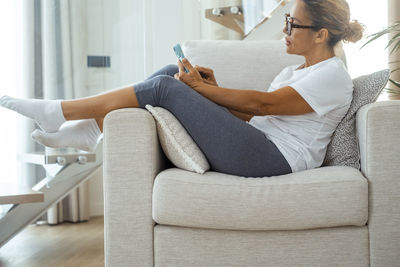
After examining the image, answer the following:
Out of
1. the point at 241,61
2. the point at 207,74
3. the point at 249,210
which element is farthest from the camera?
the point at 241,61

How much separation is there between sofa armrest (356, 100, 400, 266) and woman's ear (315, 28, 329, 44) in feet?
1.32

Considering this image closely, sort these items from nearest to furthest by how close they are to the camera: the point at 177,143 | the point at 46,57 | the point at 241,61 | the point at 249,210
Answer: the point at 249,210 → the point at 177,143 → the point at 241,61 → the point at 46,57

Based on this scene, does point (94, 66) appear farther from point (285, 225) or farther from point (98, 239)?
point (285, 225)

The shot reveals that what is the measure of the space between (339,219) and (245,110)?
50 cm

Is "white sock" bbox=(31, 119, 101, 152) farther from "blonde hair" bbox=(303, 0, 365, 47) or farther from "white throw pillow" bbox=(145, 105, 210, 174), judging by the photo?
"blonde hair" bbox=(303, 0, 365, 47)

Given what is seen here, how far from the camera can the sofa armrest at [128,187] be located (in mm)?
1424

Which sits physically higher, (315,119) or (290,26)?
(290,26)

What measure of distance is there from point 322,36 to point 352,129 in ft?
1.27

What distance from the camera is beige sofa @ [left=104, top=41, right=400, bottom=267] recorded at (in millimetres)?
1367

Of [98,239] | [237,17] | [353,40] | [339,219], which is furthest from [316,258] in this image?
[237,17]

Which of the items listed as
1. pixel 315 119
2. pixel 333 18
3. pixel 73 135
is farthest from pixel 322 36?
pixel 73 135

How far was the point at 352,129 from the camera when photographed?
1.64m

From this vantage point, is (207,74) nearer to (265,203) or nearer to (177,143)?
(177,143)

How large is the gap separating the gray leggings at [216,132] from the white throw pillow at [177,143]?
0.11 ft
